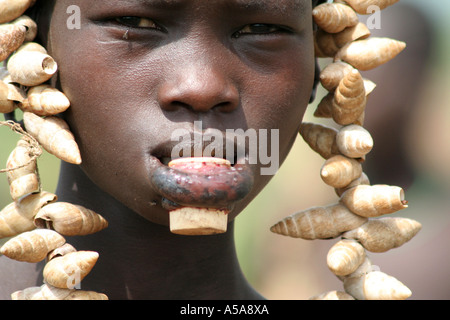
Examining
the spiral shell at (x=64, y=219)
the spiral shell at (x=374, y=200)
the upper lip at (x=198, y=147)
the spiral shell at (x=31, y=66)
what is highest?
the spiral shell at (x=31, y=66)

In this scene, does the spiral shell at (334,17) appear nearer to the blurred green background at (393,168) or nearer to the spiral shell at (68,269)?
the spiral shell at (68,269)

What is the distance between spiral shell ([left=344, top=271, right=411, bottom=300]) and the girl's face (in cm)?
36

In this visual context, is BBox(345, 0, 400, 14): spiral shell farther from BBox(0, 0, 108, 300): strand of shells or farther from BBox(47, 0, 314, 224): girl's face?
BBox(0, 0, 108, 300): strand of shells

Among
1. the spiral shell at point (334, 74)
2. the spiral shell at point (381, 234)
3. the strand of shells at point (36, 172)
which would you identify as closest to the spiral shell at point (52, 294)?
the strand of shells at point (36, 172)

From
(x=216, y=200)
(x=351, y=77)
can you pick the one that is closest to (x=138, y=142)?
(x=216, y=200)

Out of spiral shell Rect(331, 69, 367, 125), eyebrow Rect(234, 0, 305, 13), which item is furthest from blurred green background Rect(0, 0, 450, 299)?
eyebrow Rect(234, 0, 305, 13)

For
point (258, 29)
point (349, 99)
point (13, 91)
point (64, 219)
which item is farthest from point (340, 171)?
point (13, 91)

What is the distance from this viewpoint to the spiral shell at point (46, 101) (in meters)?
1.69

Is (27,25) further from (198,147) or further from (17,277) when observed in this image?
(17,277)

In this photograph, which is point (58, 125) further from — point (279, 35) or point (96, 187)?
point (279, 35)

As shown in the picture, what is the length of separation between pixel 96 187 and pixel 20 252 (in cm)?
34

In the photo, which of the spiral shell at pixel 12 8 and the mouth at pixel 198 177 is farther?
the spiral shell at pixel 12 8

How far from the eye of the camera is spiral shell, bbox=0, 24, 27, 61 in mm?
1707

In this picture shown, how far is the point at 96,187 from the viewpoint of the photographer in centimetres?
190
